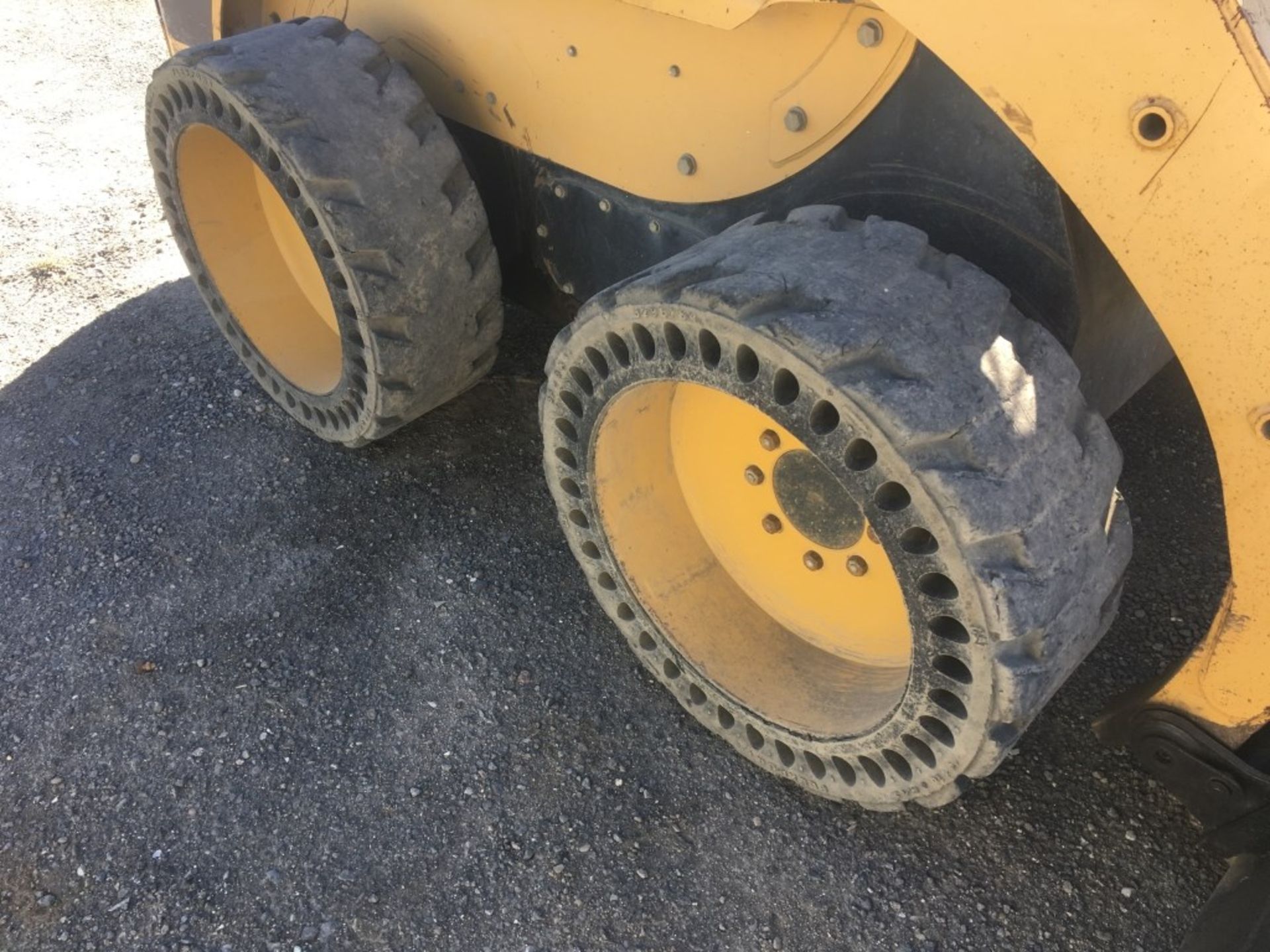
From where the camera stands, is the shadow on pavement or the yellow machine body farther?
the shadow on pavement

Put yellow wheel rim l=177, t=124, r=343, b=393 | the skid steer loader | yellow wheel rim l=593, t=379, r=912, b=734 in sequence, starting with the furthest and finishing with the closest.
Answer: yellow wheel rim l=177, t=124, r=343, b=393 < yellow wheel rim l=593, t=379, r=912, b=734 < the skid steer loader

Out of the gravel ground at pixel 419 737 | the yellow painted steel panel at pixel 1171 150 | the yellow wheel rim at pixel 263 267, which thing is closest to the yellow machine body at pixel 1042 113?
the yellow painted steel panel at pixel 1171 150

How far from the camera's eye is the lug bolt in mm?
1598

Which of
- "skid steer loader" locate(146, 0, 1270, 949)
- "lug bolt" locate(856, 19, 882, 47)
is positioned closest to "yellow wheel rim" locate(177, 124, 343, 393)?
"skid steer loader" locate(146, 0, 1270, 949)

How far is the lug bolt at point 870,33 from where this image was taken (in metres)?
1.60

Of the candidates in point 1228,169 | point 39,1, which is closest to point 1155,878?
point 1228,169

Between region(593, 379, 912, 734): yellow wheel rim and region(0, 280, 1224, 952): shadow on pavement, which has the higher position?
region(593, 379, 912, 734): yellow wheel rim

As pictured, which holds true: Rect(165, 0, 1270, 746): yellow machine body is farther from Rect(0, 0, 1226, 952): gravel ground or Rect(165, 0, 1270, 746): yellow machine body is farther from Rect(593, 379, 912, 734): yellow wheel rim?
Rect(0, 0, 1226, 952): gravel ground

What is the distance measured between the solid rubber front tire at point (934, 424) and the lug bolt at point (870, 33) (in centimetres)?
25

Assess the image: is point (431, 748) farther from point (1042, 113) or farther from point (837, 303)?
point (1042, 113)

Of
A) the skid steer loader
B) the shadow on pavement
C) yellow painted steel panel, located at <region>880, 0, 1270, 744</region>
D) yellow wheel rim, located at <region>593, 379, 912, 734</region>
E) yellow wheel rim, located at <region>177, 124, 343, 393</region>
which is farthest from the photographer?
yellow wheel rim, located at <region>177, 124, 343, 393</region>

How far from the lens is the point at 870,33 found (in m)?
1.61

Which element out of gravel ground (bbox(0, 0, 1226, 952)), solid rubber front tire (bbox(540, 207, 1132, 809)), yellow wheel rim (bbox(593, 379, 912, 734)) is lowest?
gravel ground (bbox(0, 0, 1226, 952))

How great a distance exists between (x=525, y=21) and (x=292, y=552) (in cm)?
138
